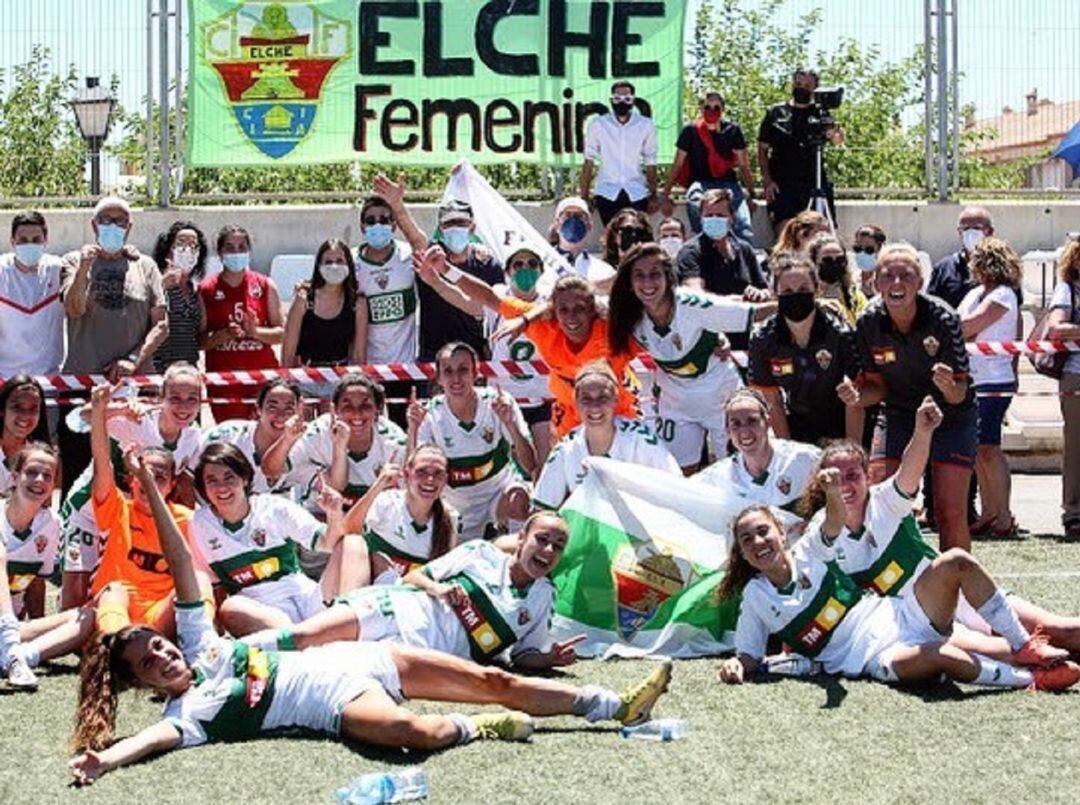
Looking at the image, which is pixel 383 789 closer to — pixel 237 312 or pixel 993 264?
pixel 237 312

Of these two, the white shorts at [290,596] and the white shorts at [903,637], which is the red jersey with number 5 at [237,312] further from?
the white shorts at [903,637]

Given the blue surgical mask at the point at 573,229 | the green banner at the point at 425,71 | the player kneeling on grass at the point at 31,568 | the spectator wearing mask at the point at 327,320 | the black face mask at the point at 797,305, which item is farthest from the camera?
the green banner at the point at 425,71

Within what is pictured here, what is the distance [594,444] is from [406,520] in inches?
37.8

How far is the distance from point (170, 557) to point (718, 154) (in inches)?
300

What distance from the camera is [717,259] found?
1236cm

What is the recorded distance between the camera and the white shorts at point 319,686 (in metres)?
7.66

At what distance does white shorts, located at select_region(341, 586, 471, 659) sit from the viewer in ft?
27.6

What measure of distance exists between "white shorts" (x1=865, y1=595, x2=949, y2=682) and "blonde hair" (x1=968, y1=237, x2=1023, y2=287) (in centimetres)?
395

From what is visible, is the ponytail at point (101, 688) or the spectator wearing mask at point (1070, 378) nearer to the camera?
the ponytail at point (101, 688)

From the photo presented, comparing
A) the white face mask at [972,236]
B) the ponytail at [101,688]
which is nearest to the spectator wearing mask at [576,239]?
the white face mask at [972,236]

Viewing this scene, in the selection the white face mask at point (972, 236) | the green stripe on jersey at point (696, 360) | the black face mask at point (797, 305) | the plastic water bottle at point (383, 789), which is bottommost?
the plastic water bottle at point (383, 789)

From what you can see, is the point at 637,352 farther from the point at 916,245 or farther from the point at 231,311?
the point at 916,245

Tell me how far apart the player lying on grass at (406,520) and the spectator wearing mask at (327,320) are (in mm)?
2265

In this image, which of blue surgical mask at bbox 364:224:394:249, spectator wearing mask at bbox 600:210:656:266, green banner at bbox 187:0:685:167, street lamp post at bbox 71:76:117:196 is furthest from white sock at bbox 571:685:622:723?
street lamp post at bbox 71:76:117:196
